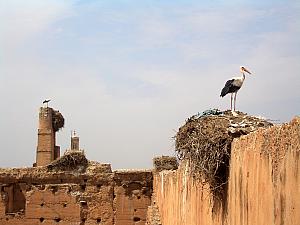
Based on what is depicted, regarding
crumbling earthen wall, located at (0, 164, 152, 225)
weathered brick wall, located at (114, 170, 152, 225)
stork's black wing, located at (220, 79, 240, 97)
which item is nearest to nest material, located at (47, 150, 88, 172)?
crumbling earthen wall, located at (0, 164, 152, 225)

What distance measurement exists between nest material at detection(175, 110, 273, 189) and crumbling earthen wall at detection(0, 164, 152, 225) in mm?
13209

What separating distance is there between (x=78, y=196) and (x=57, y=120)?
11.8 meters

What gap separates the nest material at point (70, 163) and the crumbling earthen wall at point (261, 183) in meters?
13.8

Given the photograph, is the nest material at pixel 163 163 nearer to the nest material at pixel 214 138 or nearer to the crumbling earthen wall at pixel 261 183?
the crumbling earthen wall at pixel 261 183

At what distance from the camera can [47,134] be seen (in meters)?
31.7

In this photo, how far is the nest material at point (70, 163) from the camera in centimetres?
2220

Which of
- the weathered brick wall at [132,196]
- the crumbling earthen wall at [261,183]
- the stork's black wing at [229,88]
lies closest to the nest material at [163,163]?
the weathered brick wall at [132,196]

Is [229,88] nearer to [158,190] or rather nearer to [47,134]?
[158,190]

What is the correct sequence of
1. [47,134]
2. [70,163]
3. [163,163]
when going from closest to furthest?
[163,163], [70,163], [47,134]

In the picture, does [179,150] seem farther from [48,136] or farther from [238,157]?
[48,136]

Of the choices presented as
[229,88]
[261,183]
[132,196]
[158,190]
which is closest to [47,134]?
[132,196]

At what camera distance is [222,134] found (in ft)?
22.6

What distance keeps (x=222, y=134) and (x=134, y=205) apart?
14.4 meters

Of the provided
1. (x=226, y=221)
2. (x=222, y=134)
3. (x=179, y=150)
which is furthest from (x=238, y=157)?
(x=179, y=150)
